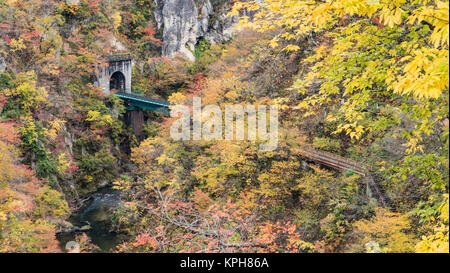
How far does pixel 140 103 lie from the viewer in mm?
28828

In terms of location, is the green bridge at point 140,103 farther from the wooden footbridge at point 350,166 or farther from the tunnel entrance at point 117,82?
the wooden footbridge at point 350,166

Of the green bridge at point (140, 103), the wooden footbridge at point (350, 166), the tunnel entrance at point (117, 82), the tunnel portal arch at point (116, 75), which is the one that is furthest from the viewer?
the tunnel entrance at point (117, 82)

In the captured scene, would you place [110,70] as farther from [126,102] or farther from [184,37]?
[184,37]

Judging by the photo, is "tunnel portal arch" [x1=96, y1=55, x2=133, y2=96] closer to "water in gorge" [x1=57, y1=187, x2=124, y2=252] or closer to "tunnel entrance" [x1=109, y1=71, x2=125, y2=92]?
"tunnel entrance" [x1=109, y1=71, x2=125, y2=92]

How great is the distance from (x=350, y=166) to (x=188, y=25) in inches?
1107

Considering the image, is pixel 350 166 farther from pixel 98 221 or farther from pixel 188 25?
pixel 188 25

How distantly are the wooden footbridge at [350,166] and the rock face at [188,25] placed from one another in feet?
81.0

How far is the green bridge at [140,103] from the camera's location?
27.3 m

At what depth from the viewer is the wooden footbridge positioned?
34.1 ft

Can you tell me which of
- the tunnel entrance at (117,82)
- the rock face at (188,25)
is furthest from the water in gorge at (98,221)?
the rock face at (188,25)

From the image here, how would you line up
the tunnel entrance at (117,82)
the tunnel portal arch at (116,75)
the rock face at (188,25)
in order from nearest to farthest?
1. the tunnel portal arch at (116,75)
2. the tunnel entrance at (117,82)
3. the rock face at (188,25)

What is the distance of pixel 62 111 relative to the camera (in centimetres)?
2119

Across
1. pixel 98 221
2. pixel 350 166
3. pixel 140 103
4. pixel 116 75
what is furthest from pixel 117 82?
pixel 350 166

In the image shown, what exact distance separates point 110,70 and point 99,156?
9.27 metres
